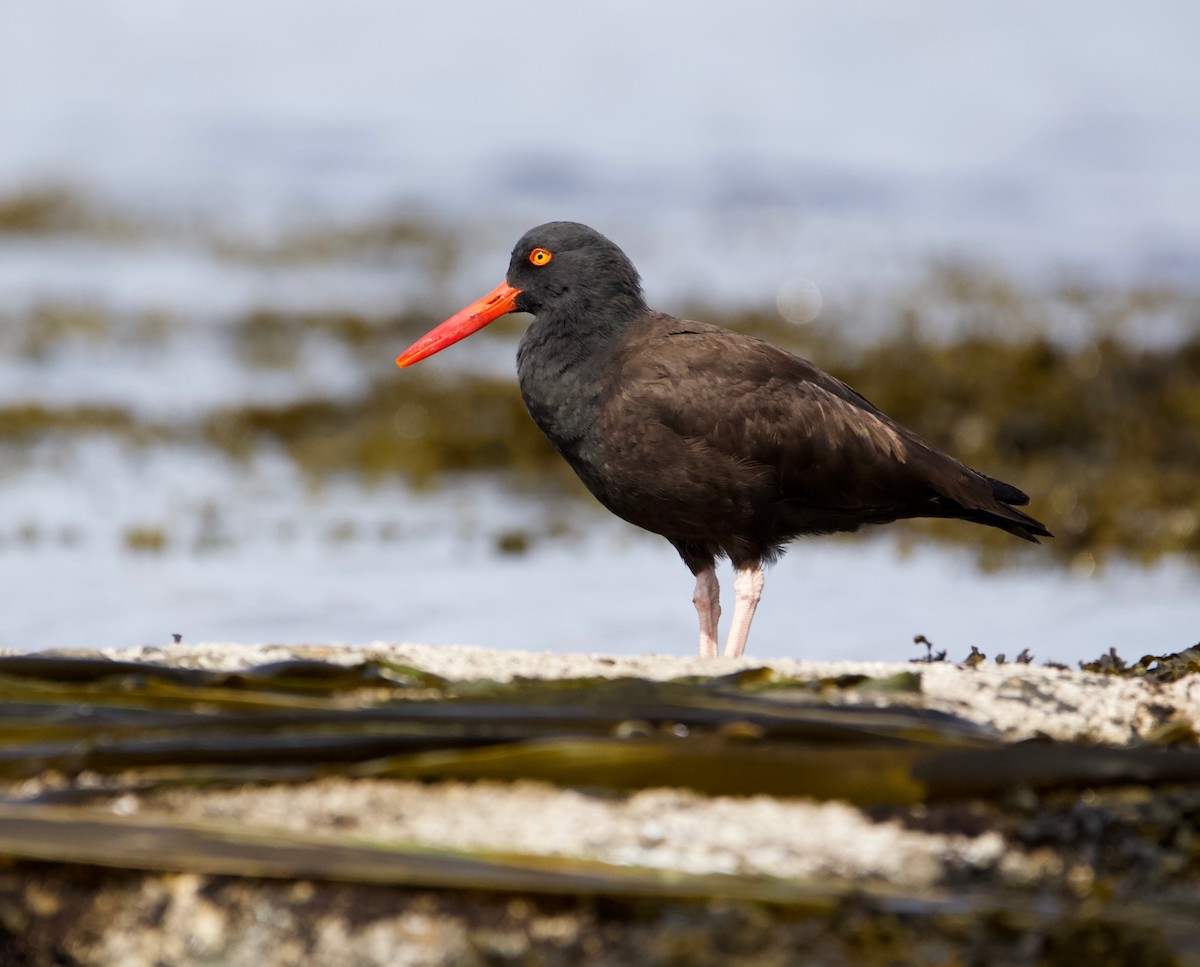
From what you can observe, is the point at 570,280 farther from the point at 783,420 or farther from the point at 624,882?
the point at 624,882

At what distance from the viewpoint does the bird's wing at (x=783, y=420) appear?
4.82m

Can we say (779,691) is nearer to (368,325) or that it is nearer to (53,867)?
(53,867)

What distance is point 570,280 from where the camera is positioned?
5270 millimetres

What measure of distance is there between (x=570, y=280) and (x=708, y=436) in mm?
831

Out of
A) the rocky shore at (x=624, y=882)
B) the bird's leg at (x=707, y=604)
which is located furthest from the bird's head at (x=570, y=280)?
the rocky shore at (x=624, y=882)

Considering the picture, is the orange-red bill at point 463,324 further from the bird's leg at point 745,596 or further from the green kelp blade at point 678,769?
the green kelp blade at point 678,769

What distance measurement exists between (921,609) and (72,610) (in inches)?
154

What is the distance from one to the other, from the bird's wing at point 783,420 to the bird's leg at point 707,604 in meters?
0.41

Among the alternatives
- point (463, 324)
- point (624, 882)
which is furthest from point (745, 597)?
point (624, 882)

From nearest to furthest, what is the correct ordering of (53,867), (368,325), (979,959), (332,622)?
(979,959), (53,867), (332,622), (368,325)

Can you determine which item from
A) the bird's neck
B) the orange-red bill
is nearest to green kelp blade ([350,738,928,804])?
the bird's neck

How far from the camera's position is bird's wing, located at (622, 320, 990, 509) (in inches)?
190

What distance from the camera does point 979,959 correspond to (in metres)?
2.61

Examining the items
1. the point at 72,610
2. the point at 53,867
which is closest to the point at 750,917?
the point at 53,867
